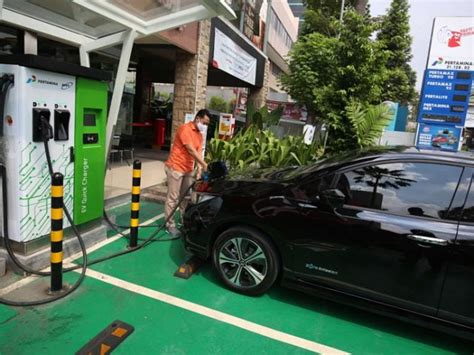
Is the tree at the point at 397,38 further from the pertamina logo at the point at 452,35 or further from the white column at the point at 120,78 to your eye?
the white column at the point at 120,78

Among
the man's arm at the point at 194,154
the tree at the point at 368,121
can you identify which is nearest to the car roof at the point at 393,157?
the man's arm at the point at 194,154

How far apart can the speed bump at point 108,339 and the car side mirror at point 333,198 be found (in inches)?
74.7

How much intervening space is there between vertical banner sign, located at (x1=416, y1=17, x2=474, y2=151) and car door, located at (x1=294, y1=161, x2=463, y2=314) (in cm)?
1195

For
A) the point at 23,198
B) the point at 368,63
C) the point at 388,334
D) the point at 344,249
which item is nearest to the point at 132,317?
the point at 23,198

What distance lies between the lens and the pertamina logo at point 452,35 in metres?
13.5

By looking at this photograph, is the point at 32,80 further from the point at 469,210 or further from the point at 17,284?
the point at 469,210

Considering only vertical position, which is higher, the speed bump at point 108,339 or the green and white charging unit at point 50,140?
the green and white charging unit at point 50,140

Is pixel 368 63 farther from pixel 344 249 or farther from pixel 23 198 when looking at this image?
pixel 23 198

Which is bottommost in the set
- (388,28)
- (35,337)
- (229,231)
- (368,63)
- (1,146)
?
(35,337)

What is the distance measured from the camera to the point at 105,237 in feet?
15.2

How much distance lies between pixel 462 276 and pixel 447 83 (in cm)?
1296

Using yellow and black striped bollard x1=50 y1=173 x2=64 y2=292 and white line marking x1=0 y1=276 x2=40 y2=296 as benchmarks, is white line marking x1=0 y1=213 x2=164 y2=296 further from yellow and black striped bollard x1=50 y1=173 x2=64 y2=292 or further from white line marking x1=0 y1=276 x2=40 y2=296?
yellow and black striped bollard x1=50 y1=173 x2=64 y2=292

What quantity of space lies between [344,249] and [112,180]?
18.0 feet

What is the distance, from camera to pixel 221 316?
3162 millimetres
